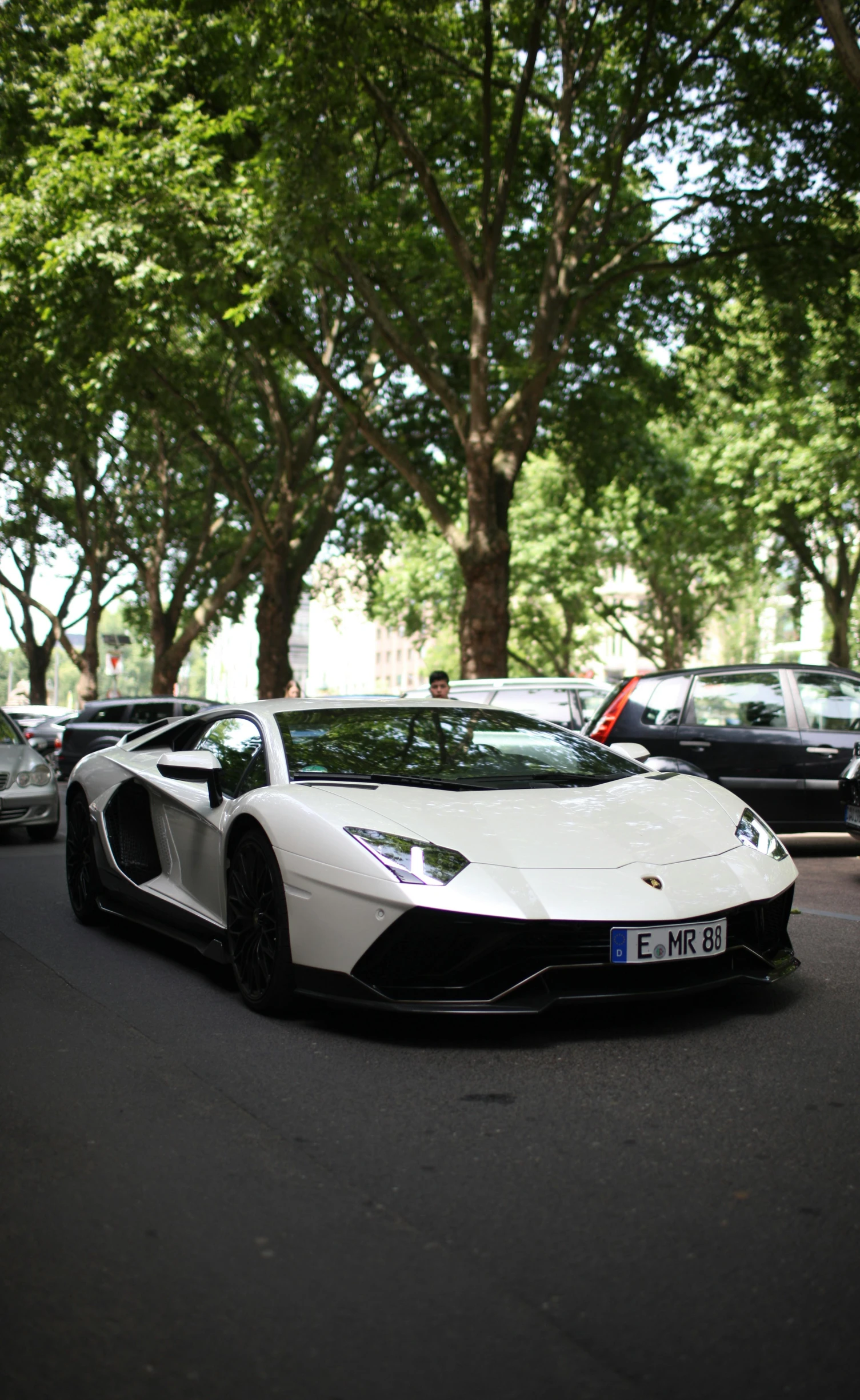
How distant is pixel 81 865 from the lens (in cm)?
754

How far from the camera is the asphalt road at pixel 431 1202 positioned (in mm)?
2391

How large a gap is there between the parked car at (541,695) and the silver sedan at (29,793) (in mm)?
4118

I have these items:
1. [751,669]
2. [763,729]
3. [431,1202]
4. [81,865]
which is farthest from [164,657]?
[431,1202]

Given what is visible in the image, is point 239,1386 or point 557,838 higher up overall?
point 557,838

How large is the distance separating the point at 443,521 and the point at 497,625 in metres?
1.62

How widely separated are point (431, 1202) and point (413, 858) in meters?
1.56

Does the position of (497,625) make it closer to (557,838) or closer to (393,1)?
(393,1)

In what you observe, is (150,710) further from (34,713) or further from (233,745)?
(34,713)

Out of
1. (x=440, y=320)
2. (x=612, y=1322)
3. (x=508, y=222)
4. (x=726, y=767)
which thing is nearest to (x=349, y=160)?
(x=508, y=222)

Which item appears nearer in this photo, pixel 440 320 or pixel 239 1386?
pixel 239 1386

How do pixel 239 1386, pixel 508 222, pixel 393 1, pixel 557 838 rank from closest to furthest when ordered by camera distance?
1. pixel 239 1386
2. pixel 557 838
3. pixel 393 1
4. pixel 508 222

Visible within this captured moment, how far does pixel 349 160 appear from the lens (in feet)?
50.5

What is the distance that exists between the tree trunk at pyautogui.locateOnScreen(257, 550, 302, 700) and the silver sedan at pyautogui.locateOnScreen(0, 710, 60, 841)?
41.1ft

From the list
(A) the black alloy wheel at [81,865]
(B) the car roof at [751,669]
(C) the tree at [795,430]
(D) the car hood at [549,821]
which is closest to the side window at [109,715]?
(C) the tree at [795,430]
